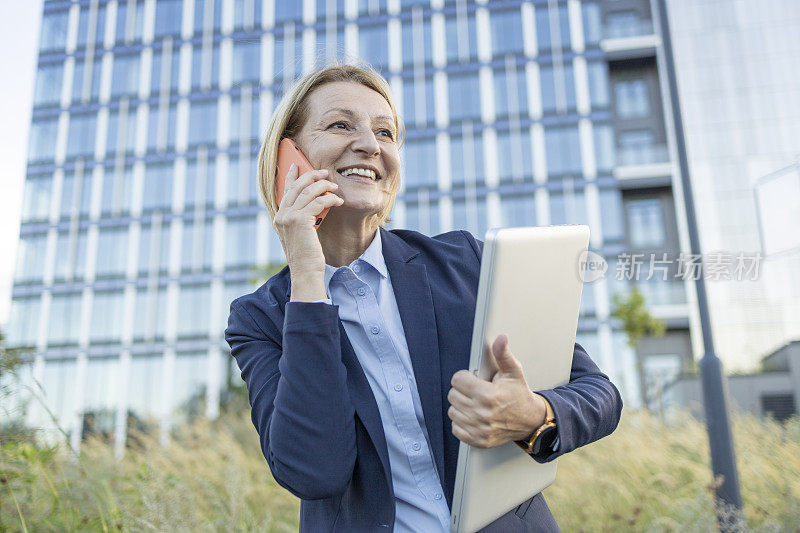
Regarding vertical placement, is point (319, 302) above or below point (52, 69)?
below

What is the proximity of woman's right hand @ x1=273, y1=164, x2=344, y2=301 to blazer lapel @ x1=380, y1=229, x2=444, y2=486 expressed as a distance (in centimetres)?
18

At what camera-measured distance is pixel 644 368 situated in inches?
1262

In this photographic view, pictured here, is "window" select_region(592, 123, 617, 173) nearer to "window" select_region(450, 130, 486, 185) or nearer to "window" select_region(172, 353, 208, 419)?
"window" select_region(450, 130, 486, 185)

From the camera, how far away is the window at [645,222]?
34969mm

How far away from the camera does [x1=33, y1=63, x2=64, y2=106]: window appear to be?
4200 centimetres

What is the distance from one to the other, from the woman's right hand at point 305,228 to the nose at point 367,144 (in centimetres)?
12

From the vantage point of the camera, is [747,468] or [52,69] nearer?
[747,468]

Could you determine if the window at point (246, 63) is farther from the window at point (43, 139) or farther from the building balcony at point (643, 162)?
the building balcony at point (643, 162)

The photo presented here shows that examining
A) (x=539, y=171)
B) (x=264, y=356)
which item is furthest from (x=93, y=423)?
(x=539, y=171)

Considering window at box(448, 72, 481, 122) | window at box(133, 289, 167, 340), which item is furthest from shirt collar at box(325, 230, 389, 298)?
window at box(133, 289, 167, 340)

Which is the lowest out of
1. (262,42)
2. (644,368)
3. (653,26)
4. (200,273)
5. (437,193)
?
(644,368)

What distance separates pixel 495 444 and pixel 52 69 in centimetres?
4966

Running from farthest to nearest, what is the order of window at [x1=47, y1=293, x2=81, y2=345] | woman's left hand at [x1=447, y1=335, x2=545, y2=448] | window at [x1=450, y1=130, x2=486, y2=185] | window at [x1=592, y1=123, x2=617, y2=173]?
window at [x1=47, y1=293, x2=81, y2=345] < window at [x1=450, y1=130, x2=486, y2=185] < window at [x1=592, y1=123, x2=617, y2=173] < woman's left hand at [x1=447, y1=335, x2=545, y2=448]

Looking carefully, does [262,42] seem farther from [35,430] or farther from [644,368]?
[35,430]
